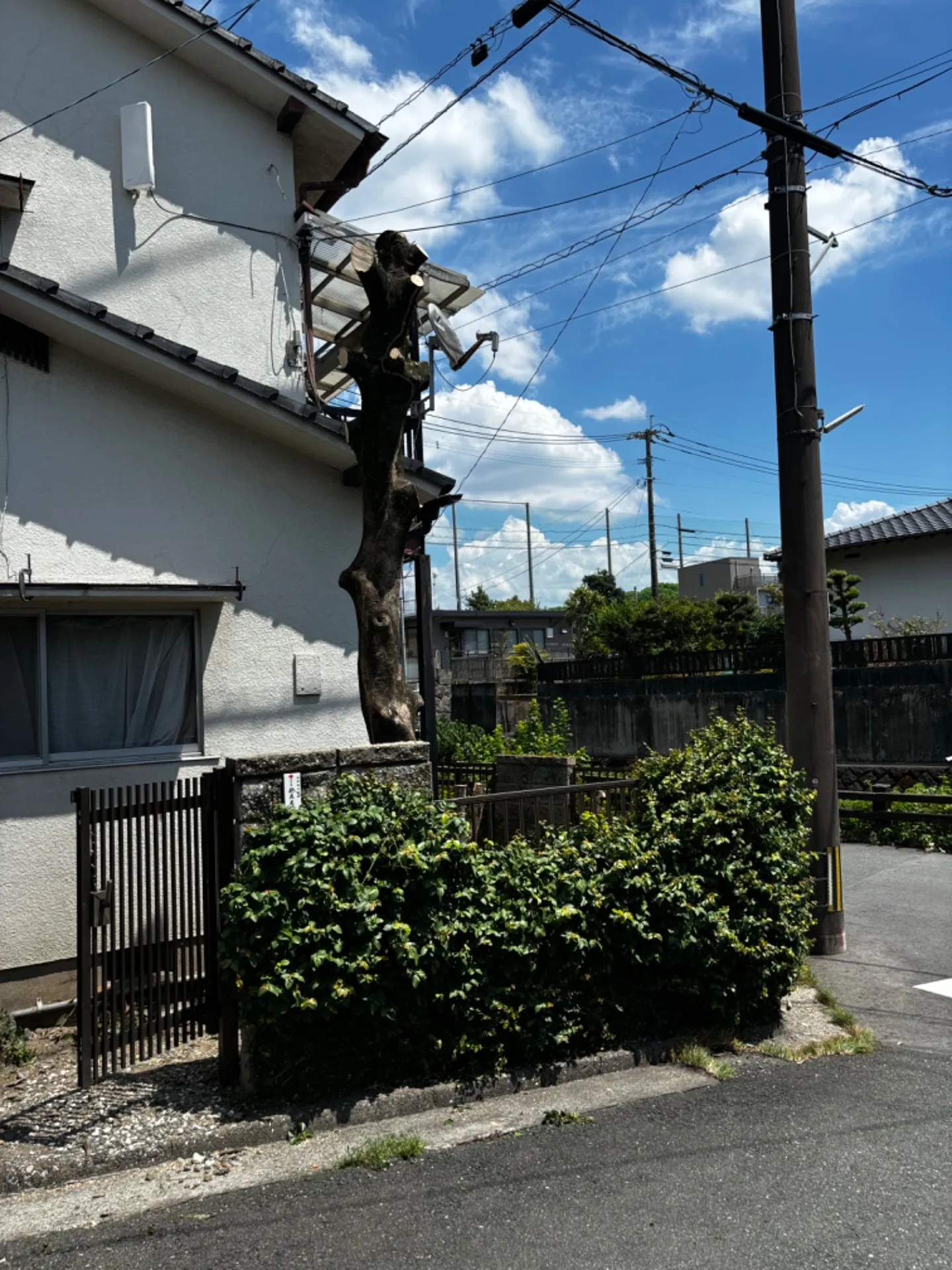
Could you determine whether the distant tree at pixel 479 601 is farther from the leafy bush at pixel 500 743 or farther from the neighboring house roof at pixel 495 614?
the leafy bush at pixel 500 743

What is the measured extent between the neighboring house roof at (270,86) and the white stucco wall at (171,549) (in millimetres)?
3894

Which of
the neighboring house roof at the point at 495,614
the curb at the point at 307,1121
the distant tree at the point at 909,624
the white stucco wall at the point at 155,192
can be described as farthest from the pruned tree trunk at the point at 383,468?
the neighboring house roof at the point at 495,614

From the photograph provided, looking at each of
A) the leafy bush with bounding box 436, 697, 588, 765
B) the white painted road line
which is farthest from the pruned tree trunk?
the leafy bush with bounding box 436, 697, 588, 765

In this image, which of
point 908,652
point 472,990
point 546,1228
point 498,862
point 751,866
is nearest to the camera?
point 546,1228

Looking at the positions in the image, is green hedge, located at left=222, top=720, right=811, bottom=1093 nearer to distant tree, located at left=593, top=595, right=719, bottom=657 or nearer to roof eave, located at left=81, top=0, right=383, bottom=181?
roof eave, located at left=81, top=0, right=383, bottom=181

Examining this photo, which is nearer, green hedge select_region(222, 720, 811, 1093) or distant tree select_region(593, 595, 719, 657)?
green hedge select_region(222, 720, 811, 1093)

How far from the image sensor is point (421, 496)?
8305 mm

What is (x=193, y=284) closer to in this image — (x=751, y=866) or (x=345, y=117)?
(x=345, y=117)

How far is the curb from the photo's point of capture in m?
4.49

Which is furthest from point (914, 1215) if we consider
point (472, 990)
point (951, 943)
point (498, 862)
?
point (951, 943)

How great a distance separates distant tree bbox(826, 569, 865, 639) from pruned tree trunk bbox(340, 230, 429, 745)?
1915 centimetres

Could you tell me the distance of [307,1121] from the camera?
16.0 ft

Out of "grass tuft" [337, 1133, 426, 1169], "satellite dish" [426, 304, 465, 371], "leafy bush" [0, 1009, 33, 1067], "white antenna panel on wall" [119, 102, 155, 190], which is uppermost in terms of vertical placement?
"white antenna panel on wall" [119, 102, 155, 190]

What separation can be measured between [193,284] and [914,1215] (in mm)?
8407
